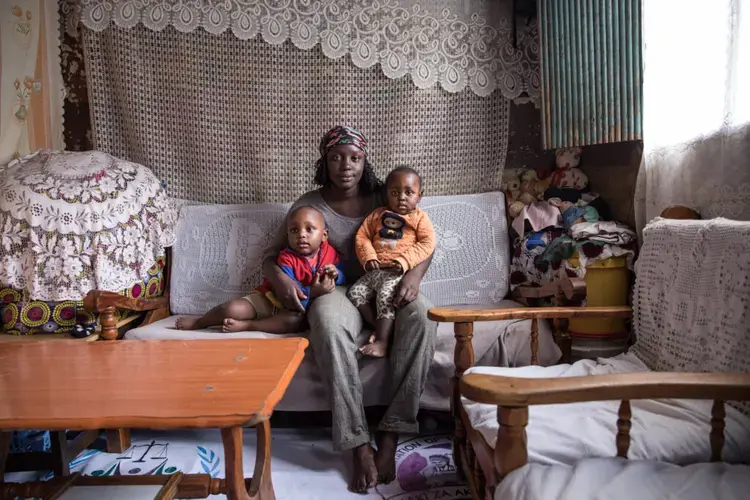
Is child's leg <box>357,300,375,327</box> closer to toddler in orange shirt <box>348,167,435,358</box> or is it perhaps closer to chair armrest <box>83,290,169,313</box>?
toddler in orange shirt <box>348,167,435,358</box>

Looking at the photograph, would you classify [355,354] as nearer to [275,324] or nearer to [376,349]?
[376,349]

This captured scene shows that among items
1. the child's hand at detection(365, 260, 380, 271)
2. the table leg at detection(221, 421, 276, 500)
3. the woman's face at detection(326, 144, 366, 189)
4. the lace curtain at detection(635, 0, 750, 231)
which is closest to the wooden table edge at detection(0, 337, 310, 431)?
the table leg at detection(221, 421, 276, 500)

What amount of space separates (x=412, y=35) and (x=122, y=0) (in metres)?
1.62

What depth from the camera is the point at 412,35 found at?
2738mm

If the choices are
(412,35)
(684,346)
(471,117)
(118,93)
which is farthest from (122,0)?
(684,346)

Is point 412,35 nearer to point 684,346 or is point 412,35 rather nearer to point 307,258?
point 307,258

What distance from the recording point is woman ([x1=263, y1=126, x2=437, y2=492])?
186cm

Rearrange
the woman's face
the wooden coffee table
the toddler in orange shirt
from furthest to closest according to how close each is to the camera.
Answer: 1. the woman's face
2. the toddler in orange shirt
3. the wooden coffee table

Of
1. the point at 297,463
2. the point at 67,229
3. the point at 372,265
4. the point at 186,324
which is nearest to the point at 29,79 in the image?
the point at 67,229

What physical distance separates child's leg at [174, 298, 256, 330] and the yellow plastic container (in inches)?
56.3

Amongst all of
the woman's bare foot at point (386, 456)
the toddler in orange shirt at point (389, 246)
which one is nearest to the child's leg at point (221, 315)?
the toddler in orange shirt at point (389, 246)

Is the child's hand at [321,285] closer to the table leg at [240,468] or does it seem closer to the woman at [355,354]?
the woman at [355,354]

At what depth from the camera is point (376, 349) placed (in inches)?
78.9

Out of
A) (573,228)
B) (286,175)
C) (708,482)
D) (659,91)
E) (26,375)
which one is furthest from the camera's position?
(286,175)
